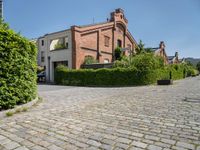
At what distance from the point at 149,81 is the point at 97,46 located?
1065 cm

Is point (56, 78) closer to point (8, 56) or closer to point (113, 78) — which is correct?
point (113, 78)

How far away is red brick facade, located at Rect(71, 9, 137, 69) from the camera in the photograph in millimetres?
23406

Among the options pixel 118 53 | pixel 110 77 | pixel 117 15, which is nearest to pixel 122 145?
pixel 110 77

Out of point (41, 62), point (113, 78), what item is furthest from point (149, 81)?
point (41, 62)

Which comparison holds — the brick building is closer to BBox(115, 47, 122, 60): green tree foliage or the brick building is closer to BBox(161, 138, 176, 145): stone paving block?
BBox(115, 47, 122, 60): green tree foliage

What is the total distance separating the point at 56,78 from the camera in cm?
2264

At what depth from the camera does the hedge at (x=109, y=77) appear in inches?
727

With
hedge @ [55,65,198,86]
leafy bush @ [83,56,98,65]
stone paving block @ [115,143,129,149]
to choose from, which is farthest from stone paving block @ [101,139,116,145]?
leafy bush @ [83,56,98,65]

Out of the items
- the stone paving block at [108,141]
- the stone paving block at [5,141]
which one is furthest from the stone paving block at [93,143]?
Result: the stone paving block at [5,141]

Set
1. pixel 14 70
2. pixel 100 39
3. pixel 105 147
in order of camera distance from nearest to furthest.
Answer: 1. pixel 105 147
2. pixel 14 70
3. pixel 100 39

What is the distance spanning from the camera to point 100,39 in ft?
90.3

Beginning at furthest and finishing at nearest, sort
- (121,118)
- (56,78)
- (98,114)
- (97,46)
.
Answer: (97,46) → (56,78) → (98,114) → (121,118)

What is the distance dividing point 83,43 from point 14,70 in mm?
18285

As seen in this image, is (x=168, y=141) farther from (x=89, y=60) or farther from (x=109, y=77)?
(x=89, y=60)
